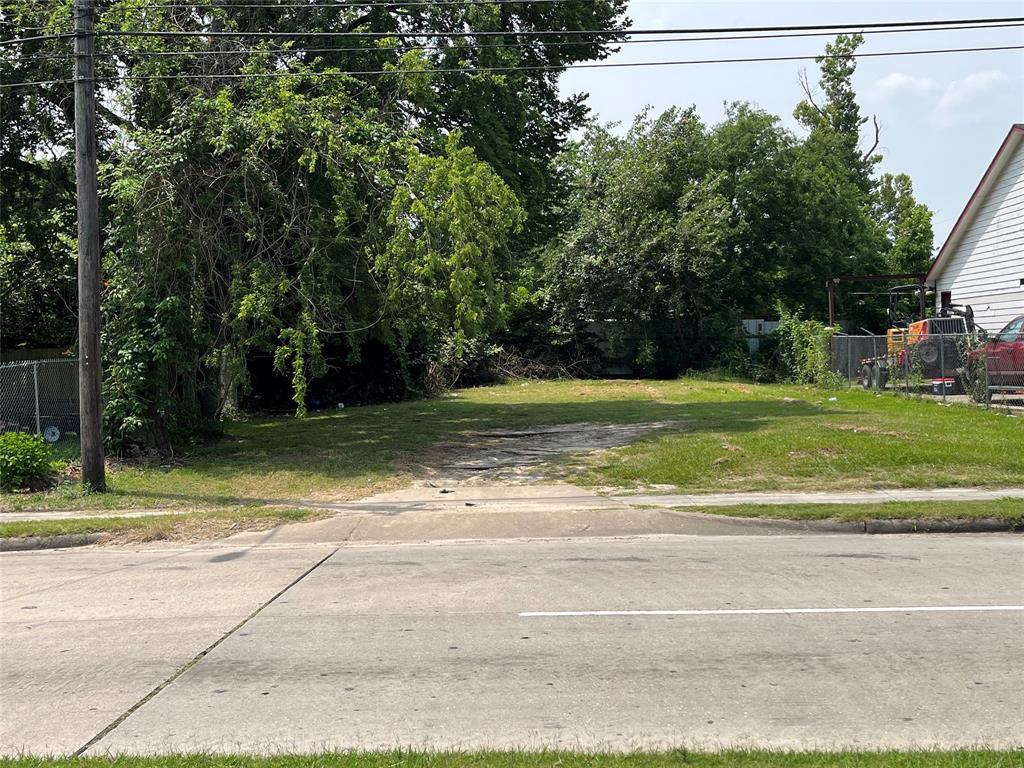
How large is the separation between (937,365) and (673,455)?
11526 mm

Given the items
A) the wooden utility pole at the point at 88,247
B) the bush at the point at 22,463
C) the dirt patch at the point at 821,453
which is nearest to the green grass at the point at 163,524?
the wooden utility pole at the point at 88,247

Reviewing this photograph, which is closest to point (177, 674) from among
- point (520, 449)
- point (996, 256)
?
point (520, 449)

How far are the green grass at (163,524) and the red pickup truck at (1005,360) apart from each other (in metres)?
15.3

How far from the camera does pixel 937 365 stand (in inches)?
925

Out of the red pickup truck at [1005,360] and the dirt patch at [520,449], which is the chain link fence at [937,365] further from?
the dirt patch at [520,449]

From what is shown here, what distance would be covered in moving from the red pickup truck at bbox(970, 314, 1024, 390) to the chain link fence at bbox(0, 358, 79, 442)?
63.9ft

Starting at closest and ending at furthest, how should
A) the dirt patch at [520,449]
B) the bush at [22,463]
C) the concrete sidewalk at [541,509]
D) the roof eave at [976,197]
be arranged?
the concrete sidewalk at [541,509] < the bush at [22,463] < the dirt patch at [520,449] < the roof eave at [976,197]

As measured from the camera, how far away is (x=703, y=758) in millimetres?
4293

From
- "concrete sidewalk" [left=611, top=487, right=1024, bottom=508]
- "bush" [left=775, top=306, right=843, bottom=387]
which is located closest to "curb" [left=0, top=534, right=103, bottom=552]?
"concrete sidewalk" [left=611, top=487, right=1024, bottom=508]

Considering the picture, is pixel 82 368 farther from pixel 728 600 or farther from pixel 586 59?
pixel 586 59

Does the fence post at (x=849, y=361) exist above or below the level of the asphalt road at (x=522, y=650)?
above

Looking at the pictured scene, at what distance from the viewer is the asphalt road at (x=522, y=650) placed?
193 inches

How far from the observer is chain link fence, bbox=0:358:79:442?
1844cm

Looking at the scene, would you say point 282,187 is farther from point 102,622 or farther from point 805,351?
point 805,351
